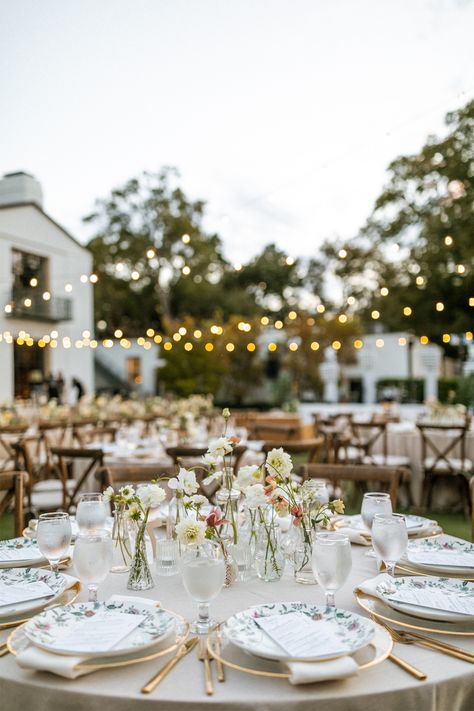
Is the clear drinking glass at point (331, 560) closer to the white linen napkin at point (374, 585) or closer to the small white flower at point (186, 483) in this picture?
the white linen napkin at point (374, 585)

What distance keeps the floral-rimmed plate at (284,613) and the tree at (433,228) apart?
41.5 ft

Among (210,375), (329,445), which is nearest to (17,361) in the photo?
(210,375)

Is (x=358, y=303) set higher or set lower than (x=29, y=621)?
higher

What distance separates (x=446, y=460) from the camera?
20.9 ft

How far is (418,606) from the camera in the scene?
1.51 meters

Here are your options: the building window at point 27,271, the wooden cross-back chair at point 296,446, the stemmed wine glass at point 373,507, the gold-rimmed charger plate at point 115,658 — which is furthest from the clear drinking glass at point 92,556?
the building window at point 27,271

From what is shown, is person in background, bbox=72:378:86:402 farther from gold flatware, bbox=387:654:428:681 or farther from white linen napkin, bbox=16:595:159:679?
gold flatware, bbox=387:654:428:681

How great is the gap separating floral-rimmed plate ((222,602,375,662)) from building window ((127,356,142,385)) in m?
26.2

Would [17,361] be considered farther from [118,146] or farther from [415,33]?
[415,33]

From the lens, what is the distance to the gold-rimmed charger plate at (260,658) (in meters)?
1.22

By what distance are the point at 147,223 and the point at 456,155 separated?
630 inches

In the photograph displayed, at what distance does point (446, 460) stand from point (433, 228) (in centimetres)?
1008

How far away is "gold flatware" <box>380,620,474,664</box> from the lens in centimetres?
129

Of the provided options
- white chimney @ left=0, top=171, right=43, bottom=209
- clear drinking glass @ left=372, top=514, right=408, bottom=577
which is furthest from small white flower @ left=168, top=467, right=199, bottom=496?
white chimney @ left=0, top=171, right=43, bottom=209
